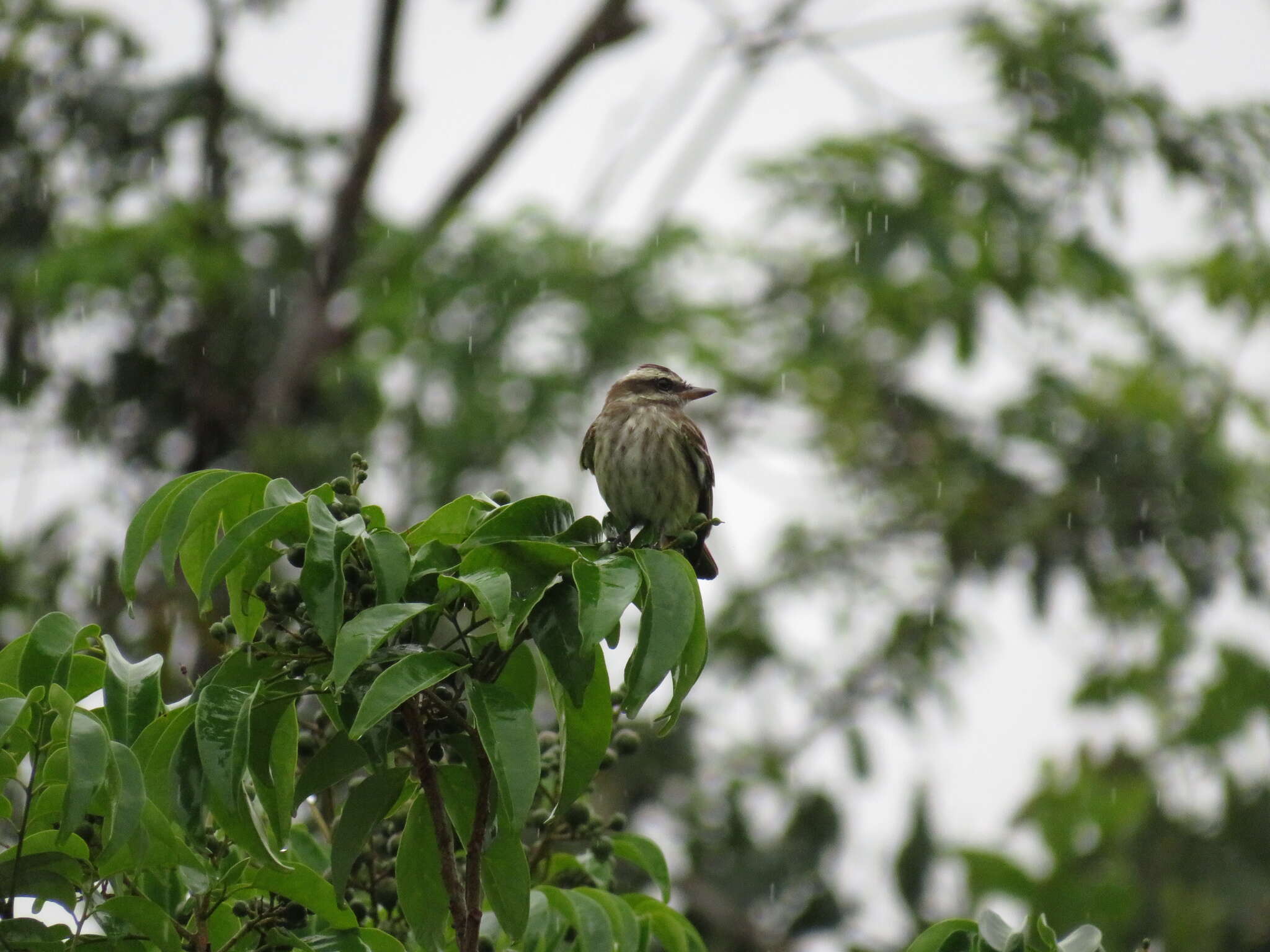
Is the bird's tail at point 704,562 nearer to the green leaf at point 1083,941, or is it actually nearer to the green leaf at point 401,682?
the green leaf at point 1083,941

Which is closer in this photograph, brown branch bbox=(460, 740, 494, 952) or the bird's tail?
brown branch bbox=(460, 740, 494, 952)

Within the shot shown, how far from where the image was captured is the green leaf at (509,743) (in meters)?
2.44

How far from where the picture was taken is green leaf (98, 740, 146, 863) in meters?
2.39

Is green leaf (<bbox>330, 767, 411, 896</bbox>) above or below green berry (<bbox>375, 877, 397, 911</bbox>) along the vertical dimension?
above

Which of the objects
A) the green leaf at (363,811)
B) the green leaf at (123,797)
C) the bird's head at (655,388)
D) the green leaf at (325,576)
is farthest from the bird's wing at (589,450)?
the green leaf at (123,797)

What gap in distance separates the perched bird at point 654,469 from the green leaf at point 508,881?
2.79 m

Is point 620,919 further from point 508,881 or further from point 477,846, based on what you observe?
point 477,846

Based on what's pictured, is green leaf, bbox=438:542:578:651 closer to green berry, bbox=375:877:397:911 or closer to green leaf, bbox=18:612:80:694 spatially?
green leaf, bbox=18:612:80:694

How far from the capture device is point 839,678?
39.3 feet

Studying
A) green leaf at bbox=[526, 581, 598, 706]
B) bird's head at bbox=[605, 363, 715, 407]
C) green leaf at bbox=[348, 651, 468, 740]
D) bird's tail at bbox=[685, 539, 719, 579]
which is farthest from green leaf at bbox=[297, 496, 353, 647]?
bird's head at bbox=[605, 363, 715, 407]

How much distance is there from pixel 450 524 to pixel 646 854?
3.32 ft

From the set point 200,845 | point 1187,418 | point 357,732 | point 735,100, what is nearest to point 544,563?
point 357,732

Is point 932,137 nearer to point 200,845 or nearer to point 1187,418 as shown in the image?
point 1187,418

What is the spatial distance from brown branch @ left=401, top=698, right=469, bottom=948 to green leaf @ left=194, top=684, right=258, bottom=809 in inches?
11.1
